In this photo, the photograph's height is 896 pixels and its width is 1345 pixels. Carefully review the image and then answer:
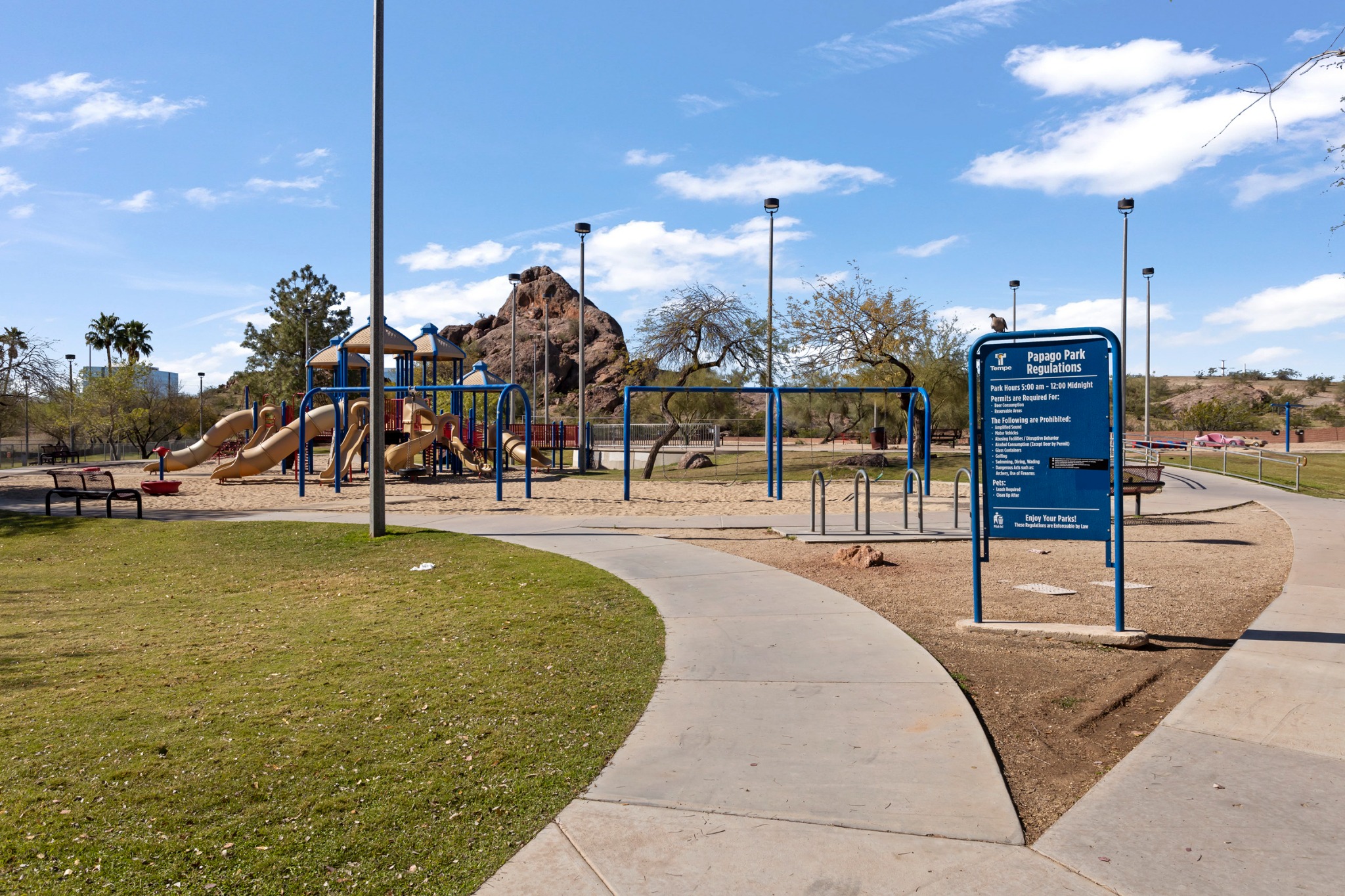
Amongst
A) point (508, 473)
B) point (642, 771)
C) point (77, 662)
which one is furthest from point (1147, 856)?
point (508, 473)

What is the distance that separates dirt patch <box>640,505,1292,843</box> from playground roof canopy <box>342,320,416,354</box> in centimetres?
2103

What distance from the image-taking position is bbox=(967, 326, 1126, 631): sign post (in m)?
7.02

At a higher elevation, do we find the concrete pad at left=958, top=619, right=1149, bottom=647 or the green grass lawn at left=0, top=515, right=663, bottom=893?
the concrete pad at left=958, top=619, right=1149, bottom=647

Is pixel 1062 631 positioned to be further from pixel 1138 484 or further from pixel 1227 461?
pixel 1227 461

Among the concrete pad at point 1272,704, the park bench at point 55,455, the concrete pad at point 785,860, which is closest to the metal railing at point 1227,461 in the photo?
the concrete pad at point 1272,704

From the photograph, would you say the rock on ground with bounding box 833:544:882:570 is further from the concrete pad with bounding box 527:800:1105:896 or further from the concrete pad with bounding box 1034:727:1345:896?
the concrete pad with bounding box 527:800:1105:896

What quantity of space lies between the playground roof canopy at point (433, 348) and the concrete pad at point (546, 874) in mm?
31579

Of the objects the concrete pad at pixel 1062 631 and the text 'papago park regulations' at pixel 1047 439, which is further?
the text 'papago park regulations' at pixel 1047 439

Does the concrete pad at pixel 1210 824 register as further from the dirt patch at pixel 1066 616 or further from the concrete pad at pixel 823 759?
the concrete pad at pixel 823 759

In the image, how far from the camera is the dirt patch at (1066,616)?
475 centimetres

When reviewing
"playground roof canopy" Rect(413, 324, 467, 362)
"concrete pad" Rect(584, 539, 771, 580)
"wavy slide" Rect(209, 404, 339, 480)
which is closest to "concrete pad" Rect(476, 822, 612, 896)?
"concrete pad" Rect(584, 539, 771, 580)

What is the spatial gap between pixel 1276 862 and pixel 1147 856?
46 cm

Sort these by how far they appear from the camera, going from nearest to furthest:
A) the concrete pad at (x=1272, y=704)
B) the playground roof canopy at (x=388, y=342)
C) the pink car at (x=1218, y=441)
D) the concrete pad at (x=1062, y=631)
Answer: the concrete pad at (x=1272, y=704)
the concrete pad at (x=1062, y=631)
the playground roof canopy at (x=388, y=342)
the pink car at (x=1218, y=441)

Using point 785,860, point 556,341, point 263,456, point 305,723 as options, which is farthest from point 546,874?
point 556,341
